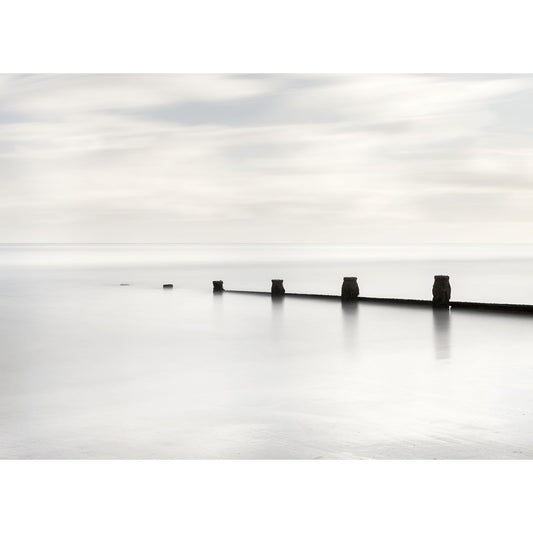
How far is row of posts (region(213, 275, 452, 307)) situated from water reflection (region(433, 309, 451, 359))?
46 cm

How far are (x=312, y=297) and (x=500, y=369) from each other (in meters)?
17.6

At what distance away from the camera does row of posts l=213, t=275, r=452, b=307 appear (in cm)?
2417

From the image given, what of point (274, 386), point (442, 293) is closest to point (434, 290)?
point (442, 293)

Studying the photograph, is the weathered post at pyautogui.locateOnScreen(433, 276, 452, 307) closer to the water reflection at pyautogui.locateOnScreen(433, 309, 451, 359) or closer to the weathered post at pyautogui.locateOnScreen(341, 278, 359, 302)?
the water reflection at pyautogui.locateOnScreen(433, 309, 451, 359)

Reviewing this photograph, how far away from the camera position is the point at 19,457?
782 centimetres

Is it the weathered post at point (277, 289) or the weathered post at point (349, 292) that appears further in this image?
the weathered post at point (277, 289)

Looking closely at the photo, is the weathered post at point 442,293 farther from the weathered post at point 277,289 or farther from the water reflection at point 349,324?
the weathered post at point 277,289

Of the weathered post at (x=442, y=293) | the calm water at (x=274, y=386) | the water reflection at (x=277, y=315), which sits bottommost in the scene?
the calm water at (x=274, y=386)

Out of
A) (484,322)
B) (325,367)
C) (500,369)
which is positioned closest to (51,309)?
(484,322)

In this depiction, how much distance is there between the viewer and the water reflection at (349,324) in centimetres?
Answer: 1704

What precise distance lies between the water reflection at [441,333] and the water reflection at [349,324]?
5.88ft

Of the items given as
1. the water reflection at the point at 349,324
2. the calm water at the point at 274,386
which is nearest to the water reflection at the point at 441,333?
the calm water at the point at 274,386

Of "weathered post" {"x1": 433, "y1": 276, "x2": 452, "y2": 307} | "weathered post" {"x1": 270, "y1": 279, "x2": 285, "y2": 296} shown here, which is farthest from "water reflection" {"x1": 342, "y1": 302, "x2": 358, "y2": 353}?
"weathered post" {"x1": 270, "y1": 279, "x2": 285, "y2": 296}

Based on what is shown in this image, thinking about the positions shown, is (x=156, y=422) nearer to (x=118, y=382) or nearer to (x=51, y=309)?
(x=118, y=382)
